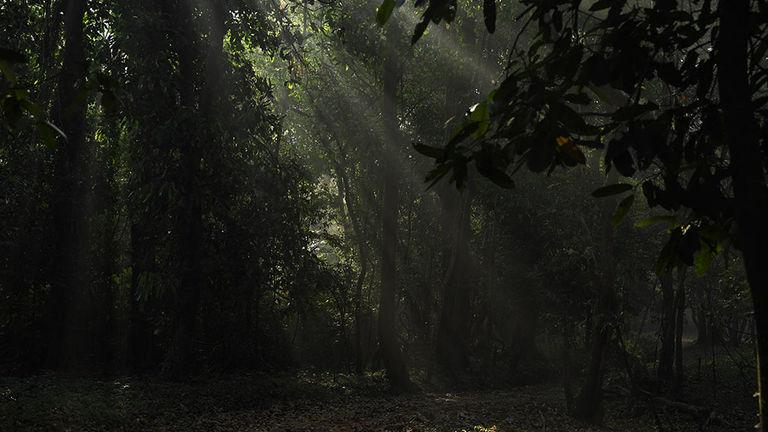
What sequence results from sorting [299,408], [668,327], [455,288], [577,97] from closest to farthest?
[577,97]
[299,408]
[668,327]
[455,288]

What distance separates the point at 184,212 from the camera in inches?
478

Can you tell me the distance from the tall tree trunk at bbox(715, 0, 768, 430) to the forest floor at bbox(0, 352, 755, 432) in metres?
7.56

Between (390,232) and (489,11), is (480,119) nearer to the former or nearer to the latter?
(489,11)

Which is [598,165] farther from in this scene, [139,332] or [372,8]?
[139,332]

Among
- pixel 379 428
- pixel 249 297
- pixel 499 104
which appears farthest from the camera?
pixel 249 297

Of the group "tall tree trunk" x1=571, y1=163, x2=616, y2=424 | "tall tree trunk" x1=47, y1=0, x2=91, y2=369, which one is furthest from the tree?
"tall tree trunk" x1=47, y1=0, x2=91, y2=369

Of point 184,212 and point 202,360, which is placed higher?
point 184,212

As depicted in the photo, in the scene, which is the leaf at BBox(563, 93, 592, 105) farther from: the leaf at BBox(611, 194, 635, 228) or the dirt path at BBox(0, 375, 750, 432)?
the dirt path at BBox(0, 375, 750, 432)

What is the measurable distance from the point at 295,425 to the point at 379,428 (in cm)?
127

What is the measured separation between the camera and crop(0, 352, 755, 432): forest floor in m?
8.96

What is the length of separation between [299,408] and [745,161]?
11.1m

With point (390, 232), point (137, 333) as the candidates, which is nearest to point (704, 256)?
point (390, 232)

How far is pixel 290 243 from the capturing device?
13.3 metres

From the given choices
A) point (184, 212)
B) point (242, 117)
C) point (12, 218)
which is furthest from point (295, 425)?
point (12, 218)
